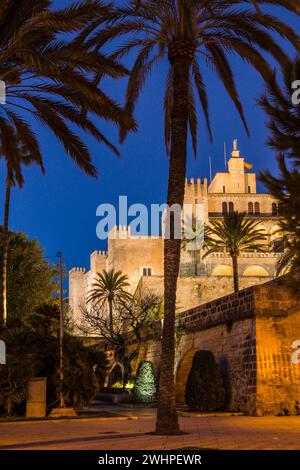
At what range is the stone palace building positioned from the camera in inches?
2375

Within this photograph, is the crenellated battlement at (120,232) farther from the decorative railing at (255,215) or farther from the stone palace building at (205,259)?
the decorative railing at (255,215)

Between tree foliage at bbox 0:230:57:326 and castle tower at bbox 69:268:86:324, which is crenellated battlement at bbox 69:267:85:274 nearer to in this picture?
castle tower at bbox 69:268:86:324

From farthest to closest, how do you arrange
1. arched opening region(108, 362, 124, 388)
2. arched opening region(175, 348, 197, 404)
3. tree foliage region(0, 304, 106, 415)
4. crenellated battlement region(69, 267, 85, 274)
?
crenellated battlement region(69, 267, 85, 274) → arched opening region(108, 362, 124, 388) → arched opening region(175, 348, 197, 404) → tree foliage region(0, 304, 106, 415)

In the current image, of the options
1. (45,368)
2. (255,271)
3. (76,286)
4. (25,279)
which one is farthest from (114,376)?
(76,286)

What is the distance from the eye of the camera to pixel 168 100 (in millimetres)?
14789

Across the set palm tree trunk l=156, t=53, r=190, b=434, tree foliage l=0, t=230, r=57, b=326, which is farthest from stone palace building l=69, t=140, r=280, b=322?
palm tree trunk l=156, t=53, r=190, b=434

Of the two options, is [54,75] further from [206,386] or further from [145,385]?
[145,385]

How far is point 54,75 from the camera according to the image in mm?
12836

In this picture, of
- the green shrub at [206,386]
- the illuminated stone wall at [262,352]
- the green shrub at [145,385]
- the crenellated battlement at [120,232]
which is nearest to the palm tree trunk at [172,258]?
the illuminated stone wall at [262,352]

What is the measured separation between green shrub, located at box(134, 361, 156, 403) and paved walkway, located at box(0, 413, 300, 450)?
11.8 m

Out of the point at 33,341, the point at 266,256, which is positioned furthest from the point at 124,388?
the point at 266,256

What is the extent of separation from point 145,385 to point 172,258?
16286mm

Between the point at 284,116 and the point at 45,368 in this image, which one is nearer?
the point at 284,116

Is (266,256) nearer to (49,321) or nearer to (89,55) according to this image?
(49,321)
